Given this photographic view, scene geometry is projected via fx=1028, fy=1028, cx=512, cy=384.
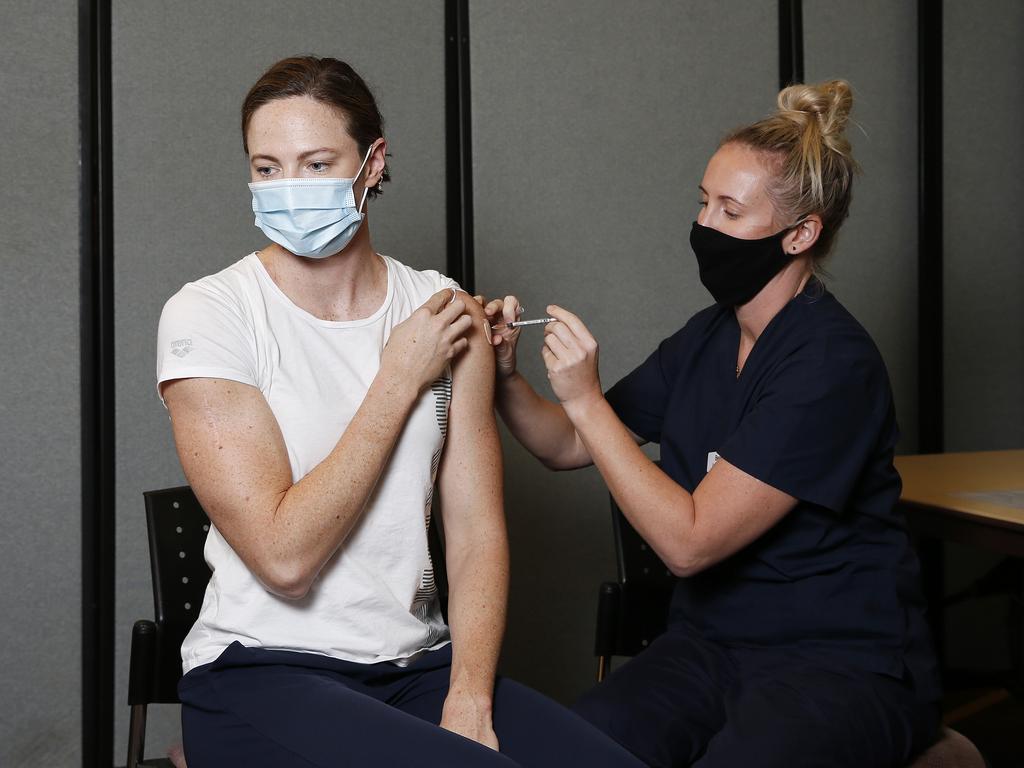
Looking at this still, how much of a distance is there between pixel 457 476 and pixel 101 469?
1.38m

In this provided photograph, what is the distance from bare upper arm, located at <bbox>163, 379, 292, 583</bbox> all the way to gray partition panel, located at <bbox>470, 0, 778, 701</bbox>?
1550 millimetres

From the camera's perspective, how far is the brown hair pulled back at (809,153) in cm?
157

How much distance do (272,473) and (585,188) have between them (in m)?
1.80

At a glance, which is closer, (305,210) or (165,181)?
(305,210)

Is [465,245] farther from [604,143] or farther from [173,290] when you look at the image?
[173,290]

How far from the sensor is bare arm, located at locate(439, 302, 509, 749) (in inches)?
52.6

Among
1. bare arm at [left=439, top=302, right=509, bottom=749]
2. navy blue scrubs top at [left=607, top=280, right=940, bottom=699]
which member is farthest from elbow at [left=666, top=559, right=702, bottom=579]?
bare arm at [left=439, top=302, right=509, bottom=749]

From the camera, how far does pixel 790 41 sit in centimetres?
299

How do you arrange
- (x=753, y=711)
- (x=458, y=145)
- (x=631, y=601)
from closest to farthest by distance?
(x=753, y=711), (x=631, y=601), (x=458, y=145)

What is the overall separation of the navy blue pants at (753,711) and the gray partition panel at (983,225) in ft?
6.46

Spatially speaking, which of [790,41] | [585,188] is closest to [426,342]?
[585,188]

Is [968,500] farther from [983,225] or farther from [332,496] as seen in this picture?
[983,225]

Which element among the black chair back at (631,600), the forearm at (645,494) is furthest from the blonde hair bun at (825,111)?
the black chair back at (631,600)

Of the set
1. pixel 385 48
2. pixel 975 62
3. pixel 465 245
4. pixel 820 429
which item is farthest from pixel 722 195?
pixel 975 62
